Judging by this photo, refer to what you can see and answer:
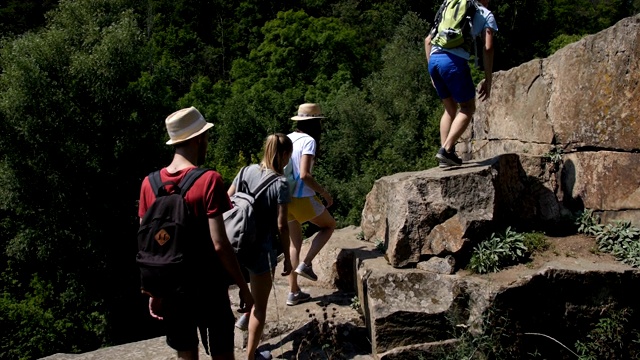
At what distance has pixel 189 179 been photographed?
140 inches

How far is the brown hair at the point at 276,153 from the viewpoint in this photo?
496cm

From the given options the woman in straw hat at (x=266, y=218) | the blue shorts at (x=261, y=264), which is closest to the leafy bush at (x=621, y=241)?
the woman in straw hat at (x=266, y=218)

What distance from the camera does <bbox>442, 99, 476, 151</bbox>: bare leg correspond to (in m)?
6.00

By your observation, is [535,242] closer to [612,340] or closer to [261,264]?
[612,340]

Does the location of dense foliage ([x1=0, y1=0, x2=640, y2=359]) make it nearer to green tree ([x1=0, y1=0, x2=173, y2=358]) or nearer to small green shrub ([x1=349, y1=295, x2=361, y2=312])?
green tree ([x1=0, y1=0, x2=173, y2=358])

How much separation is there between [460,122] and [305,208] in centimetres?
165

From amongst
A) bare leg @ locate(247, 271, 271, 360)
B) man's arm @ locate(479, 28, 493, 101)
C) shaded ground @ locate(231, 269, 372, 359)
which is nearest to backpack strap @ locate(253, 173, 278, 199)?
bare leg @ locate(247, 271, 271, 360)

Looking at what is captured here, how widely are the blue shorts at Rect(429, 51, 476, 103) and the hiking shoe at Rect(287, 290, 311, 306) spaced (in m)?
2.40

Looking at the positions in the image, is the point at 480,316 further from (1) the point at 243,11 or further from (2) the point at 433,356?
(1) the point at 243,11

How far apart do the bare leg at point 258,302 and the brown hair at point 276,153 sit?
82cm

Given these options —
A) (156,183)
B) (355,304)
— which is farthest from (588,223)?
(156,183)

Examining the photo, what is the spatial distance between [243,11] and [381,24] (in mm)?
A: 9469

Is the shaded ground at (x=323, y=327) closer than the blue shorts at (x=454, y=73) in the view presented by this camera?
Yes

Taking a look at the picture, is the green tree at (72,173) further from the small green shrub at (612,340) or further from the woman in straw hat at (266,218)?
the small green shrub at (612,340)
